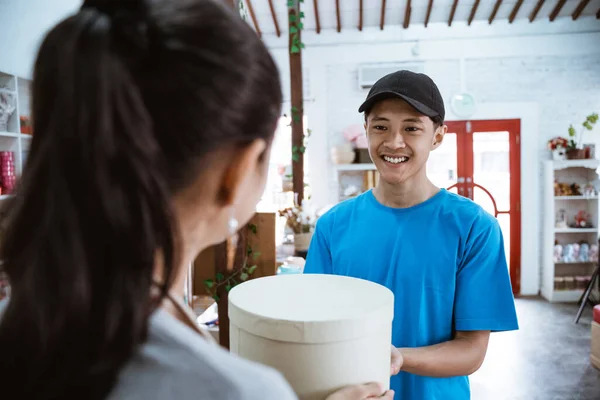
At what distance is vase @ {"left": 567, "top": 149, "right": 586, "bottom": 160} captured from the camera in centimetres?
605

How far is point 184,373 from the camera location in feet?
1.37

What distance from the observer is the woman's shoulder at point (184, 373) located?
0.42m

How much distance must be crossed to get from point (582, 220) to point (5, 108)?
6573mm

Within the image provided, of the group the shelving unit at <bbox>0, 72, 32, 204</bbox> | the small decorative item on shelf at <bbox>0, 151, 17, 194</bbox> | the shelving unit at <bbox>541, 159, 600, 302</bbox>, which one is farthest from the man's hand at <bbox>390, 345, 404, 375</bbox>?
the shelving unit at <bbox>541, 159, 600, 302</bbox>

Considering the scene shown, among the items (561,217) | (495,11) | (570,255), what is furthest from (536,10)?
(570,255)

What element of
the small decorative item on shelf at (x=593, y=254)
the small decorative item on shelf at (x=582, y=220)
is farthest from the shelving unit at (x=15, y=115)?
the small decorative item on shelf at (x=593, y=254)

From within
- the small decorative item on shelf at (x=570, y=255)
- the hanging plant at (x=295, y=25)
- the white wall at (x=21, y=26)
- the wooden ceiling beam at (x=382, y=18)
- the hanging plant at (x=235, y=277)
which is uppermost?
the wooden ceiling beam at (x=382, y=18)

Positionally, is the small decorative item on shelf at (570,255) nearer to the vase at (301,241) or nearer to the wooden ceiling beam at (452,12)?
the wooden ceiling beam at (452,12)

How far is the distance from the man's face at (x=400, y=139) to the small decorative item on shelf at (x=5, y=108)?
150 cm

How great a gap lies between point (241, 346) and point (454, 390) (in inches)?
31.5

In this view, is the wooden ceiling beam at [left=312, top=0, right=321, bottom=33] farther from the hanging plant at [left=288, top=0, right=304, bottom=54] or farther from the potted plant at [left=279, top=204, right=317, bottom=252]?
the potted plant at [left=279, top=204, right=317, bottom=252]

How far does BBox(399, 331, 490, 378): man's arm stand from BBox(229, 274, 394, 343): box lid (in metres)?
0.42

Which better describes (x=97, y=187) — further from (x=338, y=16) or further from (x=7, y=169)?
(x=338, y=16)

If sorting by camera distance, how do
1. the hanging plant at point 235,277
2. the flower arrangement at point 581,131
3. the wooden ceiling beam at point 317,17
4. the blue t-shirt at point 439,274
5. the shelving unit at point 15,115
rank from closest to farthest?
the blue t-shirt at point 439,274
the shelving unit at point 15,115
the hanging plant at point 235,277
the flower arrangement at point 581,131
the wooden ceiling beam at point 317,17
